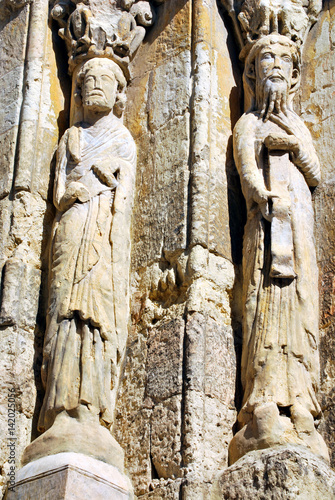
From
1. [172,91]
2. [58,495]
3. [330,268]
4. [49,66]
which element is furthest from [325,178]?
[58,495]

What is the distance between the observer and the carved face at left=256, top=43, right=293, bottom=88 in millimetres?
7251

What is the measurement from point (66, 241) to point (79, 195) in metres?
0.34

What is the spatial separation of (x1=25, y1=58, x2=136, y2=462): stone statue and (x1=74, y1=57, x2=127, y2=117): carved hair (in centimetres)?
1

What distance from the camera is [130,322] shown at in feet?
22.6

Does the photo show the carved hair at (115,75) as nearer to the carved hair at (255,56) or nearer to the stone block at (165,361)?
the carved hair at (255,56)

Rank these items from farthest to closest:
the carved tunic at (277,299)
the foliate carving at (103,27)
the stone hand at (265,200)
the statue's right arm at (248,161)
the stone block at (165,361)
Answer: the foliate carving at (103,27) → the statue's right arm at (248,161) → the stone hand at (265,200) → the stone block at (165,361) → the carved tunic at (277,299)

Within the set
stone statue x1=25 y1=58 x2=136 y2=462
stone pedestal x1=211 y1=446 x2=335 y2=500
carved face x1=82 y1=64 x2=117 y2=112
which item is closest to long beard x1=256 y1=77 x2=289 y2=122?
stone statue x1=25 y1=58 x2=136 y2=462

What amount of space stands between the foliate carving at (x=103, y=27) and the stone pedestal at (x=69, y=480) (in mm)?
3019

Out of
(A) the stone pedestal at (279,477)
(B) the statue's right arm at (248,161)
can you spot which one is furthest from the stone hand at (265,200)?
(A) the stone pedestal at (279,477)

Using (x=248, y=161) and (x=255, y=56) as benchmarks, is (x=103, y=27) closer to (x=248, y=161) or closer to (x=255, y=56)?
(x=255, y=56)

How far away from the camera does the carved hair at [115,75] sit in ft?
24.5

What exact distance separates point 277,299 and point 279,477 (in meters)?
1.19

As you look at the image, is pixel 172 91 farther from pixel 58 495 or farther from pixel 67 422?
pixel 58 495

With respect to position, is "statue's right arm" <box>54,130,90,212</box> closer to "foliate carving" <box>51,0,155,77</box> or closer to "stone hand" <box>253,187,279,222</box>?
"foliate carving" <box>51,0,155,77</box>
